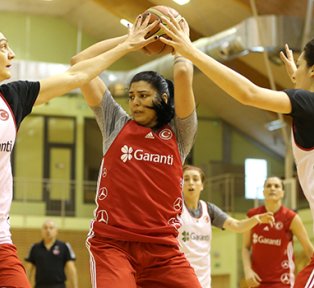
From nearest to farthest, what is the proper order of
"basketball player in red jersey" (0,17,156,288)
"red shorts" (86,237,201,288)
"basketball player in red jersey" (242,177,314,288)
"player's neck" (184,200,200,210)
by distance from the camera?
"basketball player in red jersey" (0,17,156,288)
"red shorts" (86,237,201,288)
"player's neck" (184,200,200,210)
"basketball player in red jersey" (242,177,314,288)

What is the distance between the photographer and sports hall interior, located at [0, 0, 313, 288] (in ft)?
62.9

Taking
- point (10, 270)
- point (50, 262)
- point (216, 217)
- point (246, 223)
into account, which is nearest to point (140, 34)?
point (10, 270)

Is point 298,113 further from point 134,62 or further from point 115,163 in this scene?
point 134,62

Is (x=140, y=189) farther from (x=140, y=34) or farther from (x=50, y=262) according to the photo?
(x=50, y=262)

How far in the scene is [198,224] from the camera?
7418mm

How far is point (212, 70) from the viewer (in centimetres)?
384

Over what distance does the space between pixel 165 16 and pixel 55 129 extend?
19.6 meters

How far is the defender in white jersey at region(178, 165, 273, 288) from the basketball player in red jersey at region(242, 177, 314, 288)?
1078 mm

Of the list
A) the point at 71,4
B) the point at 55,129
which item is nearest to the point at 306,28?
the point at 71,4

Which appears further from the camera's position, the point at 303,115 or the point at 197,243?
the point at 197,243

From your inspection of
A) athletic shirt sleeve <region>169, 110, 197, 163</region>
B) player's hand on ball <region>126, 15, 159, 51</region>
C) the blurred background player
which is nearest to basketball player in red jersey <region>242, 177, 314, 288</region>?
the blurred background player

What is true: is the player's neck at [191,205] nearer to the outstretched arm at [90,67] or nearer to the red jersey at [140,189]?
the red jersey at [140,189]

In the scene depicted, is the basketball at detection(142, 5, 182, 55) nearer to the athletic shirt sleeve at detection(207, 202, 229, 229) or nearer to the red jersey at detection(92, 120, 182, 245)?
the red jersey at detection(92, 120, 182, 245)

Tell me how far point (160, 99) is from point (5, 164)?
1082 mm
